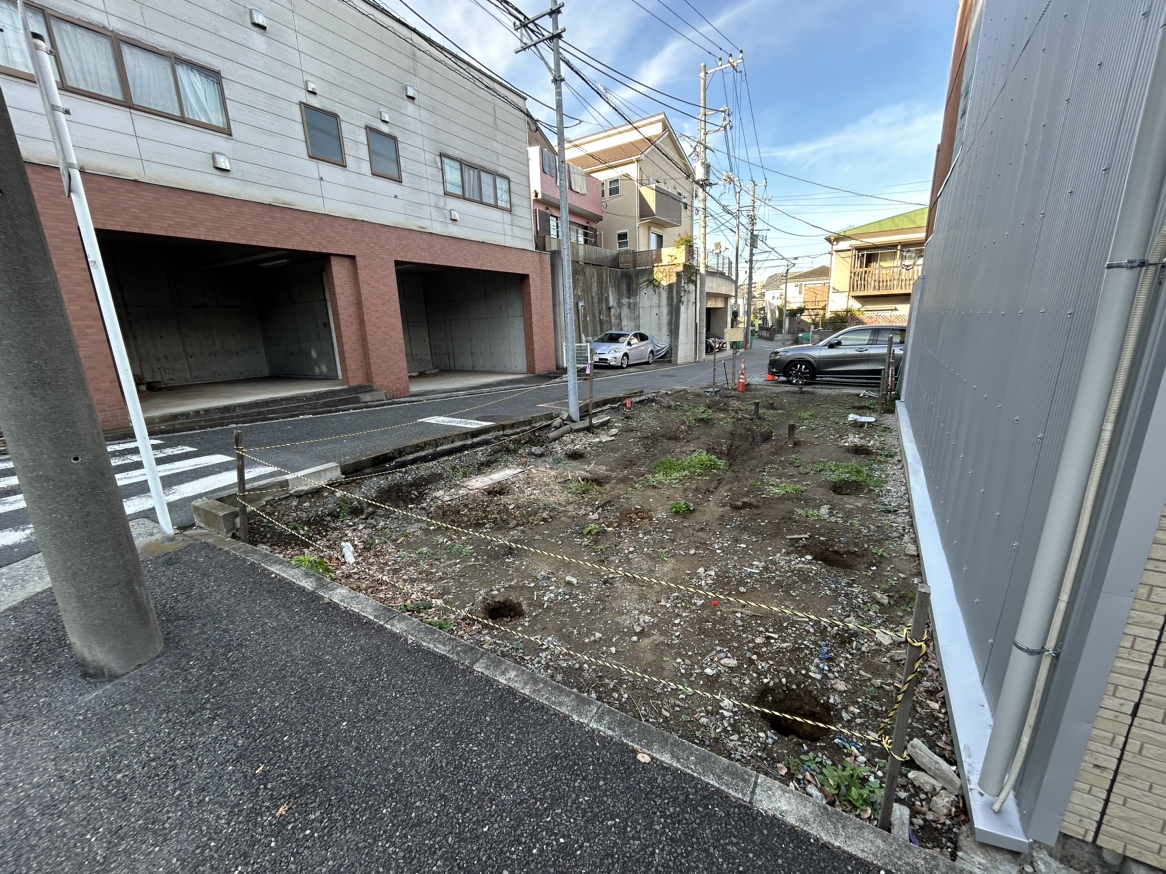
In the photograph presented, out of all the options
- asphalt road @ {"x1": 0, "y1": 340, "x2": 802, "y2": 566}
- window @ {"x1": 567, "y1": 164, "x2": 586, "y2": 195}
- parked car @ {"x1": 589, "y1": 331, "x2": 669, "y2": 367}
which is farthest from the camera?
window @ {"x1": 567, "y1": 164, "x2": 586, "y2": 195}

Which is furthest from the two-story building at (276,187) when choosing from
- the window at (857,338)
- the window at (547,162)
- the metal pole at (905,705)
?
the metal pole at (905,705)

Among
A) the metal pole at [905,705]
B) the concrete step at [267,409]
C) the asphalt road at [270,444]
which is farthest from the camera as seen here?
the concrete step at [267,409]

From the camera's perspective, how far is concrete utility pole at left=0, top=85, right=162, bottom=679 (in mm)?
2092

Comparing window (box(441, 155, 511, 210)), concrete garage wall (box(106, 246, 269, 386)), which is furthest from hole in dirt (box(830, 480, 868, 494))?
concrete garage wall (box(106, 246, 269, 386))

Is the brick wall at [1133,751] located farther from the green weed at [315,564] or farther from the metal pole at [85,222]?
the metal pole at [85,222]

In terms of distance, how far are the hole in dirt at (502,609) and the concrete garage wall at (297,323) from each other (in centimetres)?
1153

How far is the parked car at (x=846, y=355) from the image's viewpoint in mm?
13000

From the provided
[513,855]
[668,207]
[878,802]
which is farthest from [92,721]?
[668,207]

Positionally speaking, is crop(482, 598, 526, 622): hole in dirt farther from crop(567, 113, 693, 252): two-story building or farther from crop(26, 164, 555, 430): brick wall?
crop(567, 113, 693, 252): two-story building

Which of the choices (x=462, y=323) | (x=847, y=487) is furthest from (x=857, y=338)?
(x=462, y=323)

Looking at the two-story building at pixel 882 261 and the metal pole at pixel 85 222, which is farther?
the two-story building at pixel 882 261

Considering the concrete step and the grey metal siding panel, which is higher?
the grey metal siding panel

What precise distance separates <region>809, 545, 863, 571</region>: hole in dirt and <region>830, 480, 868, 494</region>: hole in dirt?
1797 mm

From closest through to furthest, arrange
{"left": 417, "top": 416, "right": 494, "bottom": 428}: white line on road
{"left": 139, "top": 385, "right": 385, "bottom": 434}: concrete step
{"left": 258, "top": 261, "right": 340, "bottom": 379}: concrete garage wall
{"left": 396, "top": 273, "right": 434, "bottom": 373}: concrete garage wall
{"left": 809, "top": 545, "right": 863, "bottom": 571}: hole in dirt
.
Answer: {"left": 809, "top": 545, "right": 863, "bottom": 571}: hole in dirt
{"left": 139, "top": 385, "right": 385, "bottom": 434}: concrete step
{"left": 417, "top": 416, "right": 494, "bottom": 428}: white line on road
{"left": 258, "top": 261, "right": 340, "bottom": 379}: concrete garage wall
{"left": 396, "top": 273, "right": 434, "bottom": 373}: concrete garage wall
